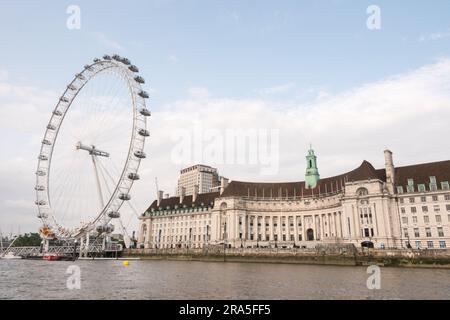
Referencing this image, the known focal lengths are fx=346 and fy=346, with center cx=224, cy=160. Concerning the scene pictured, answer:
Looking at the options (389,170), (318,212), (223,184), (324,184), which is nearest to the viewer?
Result: (389,170)

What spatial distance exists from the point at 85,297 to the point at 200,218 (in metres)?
108

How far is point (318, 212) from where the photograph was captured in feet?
386

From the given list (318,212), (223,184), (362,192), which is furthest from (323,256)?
(223,184)

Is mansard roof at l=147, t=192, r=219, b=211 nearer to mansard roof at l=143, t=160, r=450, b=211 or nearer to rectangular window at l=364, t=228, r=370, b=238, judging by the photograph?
mansard roof at l=143, t=160, r=450, b=211

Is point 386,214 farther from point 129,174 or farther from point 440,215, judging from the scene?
point 129,174

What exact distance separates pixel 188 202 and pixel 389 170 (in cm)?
8022

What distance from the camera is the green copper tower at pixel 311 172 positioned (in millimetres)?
128575

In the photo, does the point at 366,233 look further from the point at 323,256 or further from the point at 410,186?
the point at 323,256

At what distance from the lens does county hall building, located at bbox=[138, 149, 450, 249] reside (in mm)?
86188

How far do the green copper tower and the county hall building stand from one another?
374 mm

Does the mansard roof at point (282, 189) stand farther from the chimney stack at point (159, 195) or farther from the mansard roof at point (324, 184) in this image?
the chimney stack at point (159, 195)

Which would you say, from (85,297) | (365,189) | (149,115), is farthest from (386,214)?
(85,297)

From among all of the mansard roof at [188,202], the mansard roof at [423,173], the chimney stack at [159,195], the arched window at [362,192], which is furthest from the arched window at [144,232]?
the mansard roof at [423,173]
